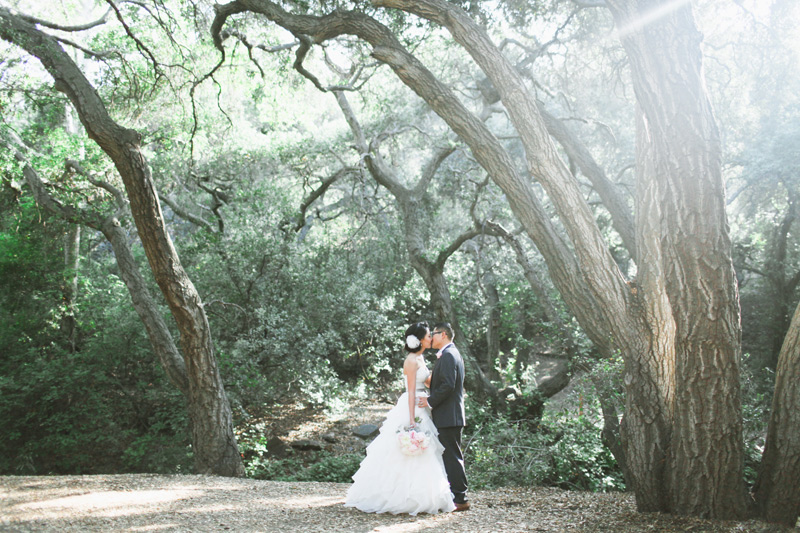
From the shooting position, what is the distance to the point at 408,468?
4.91 metres

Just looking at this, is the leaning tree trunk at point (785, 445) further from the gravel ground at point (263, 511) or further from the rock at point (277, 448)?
the rock at point (277, 448)

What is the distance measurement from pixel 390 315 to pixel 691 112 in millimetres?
10439

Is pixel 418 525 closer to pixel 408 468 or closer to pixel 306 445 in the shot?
pixel 408 468

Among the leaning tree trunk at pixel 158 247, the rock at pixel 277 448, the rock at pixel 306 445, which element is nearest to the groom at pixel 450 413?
the leaning tree trunk at pixel 158 247

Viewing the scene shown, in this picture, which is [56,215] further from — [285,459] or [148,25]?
[285,459]

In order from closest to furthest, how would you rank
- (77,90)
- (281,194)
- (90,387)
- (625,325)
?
(625,325), (77,90), (90,387), (281,194)

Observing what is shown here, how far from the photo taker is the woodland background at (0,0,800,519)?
28.8 ft

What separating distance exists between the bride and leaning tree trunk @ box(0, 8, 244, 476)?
315 centimetres

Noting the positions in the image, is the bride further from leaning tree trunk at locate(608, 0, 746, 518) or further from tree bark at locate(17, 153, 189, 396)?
tree bark at locate(17, 153, 189, 396)

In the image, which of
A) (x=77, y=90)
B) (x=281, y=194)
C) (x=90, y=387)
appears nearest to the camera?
(x=77, y=90)

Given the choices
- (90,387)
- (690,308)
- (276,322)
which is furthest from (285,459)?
(690,308)

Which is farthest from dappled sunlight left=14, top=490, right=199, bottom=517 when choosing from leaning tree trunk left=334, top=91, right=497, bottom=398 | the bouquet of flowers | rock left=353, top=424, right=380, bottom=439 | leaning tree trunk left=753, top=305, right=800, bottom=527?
rock left=353, top=424, right=380, bottom=439

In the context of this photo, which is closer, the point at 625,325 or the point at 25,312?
the point at 625,325

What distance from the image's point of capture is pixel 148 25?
10.0m
